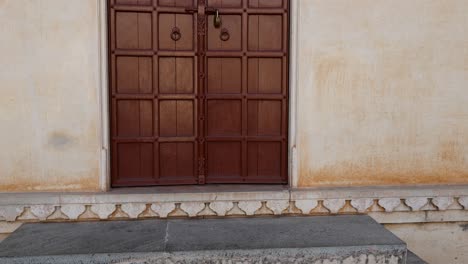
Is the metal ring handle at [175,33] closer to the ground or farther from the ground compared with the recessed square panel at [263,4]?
closer to the ground

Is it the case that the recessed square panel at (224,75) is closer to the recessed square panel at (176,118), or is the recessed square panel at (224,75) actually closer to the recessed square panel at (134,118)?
the recessed square panel at (176,118)

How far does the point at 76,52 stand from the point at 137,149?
1054 millimetres

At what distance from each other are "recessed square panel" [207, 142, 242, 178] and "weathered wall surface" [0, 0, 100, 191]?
1.07 metres

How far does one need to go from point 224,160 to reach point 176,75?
0.96m

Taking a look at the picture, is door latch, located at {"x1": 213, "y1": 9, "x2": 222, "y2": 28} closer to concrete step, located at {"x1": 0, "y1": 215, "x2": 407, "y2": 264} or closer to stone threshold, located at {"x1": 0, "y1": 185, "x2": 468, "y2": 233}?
stone threshold, located at {"x1": 0, "y1": 185, "x2": 468, "y2": 233}

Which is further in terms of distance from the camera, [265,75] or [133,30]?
[265,75]

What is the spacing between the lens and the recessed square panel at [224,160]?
3977mm

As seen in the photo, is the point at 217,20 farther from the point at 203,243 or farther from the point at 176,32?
the point at 203,243

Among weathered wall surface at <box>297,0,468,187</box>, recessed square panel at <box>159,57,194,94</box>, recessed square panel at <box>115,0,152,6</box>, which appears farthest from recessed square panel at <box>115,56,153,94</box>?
weathered wall surface at <box>297,0,468,187</box>

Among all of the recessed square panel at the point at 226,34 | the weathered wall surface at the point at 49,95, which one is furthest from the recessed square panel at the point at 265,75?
the weathered wall surface at the point at 49,95

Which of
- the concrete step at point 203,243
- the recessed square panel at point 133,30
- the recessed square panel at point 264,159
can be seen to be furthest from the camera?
the recessed square panel at point 264,159

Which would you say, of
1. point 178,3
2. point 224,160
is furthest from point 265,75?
point 178,3

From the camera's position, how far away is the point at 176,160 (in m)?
3.95

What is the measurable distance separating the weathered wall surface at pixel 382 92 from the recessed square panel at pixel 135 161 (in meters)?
1.48
